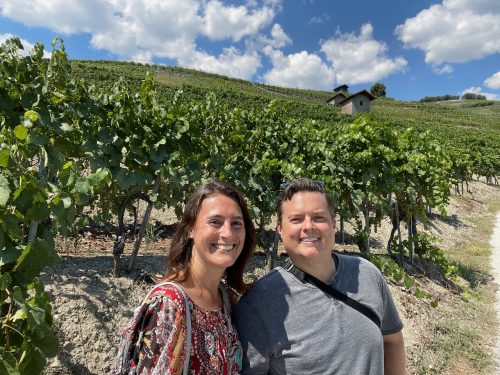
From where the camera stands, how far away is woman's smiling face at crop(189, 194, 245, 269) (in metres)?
1.64

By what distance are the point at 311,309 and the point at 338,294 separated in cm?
14

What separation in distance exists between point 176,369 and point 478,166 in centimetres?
2568

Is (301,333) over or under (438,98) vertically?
under

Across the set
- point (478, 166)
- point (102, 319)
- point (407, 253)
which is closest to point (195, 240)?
point (102, 319)

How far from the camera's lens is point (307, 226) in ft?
5.89

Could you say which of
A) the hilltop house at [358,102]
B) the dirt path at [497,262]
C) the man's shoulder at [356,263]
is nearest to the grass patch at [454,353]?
the dirt path at [497,262]

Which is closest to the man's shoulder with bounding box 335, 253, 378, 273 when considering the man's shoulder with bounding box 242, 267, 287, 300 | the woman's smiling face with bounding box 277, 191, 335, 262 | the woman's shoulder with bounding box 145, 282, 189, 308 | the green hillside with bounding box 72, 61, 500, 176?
the woman's smiling face with bounding box 277, 191, 335, 262

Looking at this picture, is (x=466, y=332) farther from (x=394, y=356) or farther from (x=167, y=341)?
(x=167, y=341)

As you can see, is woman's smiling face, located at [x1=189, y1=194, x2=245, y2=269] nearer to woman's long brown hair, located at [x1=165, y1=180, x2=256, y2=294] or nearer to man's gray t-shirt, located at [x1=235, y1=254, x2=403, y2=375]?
woman's long brown hair, located at [x1=165, y1=180, x2=256, y2=294]

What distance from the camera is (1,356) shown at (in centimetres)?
128

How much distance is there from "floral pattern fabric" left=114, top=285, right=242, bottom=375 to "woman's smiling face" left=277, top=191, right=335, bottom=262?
539mm

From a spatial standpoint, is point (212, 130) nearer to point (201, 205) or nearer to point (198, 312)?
point (201, 205)

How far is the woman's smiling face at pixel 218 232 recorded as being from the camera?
5.40ft

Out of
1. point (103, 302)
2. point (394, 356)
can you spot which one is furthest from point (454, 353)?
point (103, 302)
